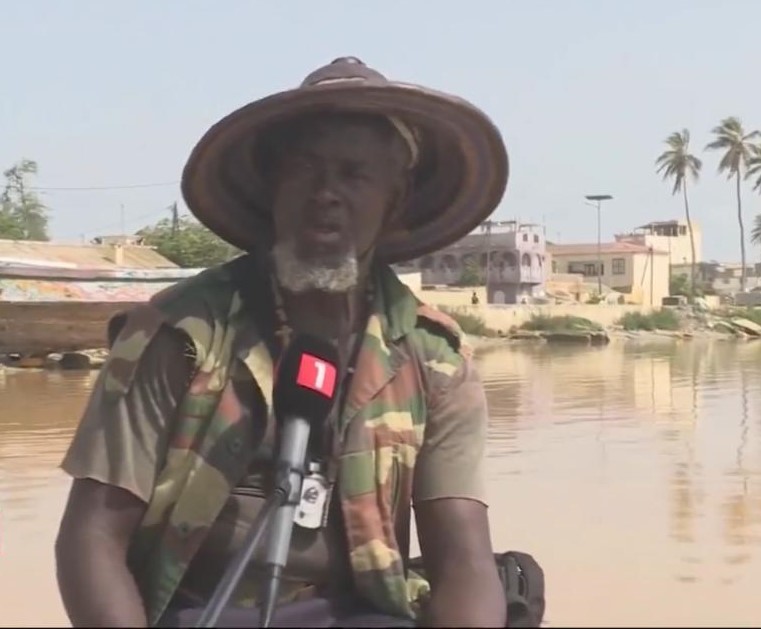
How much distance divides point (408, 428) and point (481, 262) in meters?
54.1

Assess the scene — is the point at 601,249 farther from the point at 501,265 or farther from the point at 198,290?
the point at 198,290

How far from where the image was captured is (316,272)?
6.43 ft

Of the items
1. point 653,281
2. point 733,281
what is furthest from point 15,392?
point 733,281

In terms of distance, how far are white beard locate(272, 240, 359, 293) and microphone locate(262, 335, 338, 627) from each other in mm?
104

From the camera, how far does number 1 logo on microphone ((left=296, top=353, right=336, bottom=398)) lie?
71.4 inches

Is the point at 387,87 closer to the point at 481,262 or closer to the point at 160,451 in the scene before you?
the point at 160,451

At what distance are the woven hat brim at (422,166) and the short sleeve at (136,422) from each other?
0.35 metres

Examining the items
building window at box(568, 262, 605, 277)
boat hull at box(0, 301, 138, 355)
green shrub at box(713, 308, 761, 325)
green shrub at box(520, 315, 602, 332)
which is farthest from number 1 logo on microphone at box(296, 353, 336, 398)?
building window at box(568, 262, 605, 277)

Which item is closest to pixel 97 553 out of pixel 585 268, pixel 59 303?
pixel 59 303

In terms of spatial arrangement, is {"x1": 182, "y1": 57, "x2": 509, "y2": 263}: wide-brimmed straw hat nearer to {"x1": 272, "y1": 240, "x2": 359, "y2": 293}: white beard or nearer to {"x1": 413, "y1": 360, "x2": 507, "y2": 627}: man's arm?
{"x1": 272, "y1": 240, "x2": 359, "y2": 293}: white beard

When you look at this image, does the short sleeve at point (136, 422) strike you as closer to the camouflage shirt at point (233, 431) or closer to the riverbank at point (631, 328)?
the camouflage shirt at point (233, 431)

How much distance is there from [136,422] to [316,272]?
1.19 feet

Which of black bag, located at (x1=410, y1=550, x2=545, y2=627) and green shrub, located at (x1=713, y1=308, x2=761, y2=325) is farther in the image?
green shrub, located at (x1=713, y1=308, x2=761, y2=325)

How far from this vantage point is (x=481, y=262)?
183 ft
